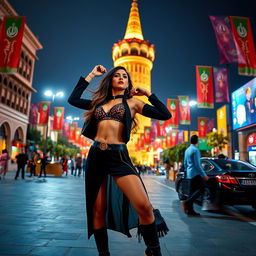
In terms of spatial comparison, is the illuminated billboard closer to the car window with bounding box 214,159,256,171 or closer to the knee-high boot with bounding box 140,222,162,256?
the car window with bounding box 214,159,256,171

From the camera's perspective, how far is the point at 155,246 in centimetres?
219

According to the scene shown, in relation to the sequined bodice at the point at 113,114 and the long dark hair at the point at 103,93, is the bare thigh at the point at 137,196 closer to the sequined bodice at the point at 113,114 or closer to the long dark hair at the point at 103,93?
the sequined bodice at the point at 113,114

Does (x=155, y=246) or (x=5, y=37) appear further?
(x=5, y=37)

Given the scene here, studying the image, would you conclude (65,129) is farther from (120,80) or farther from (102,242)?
(102,242)

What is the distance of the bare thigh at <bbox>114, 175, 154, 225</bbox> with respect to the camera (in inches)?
86.6

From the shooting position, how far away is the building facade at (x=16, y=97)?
29.1m

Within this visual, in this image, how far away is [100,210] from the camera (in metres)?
2.47

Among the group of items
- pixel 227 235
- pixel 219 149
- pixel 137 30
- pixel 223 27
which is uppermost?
pixel 137 30

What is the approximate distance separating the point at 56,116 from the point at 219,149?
25986 millimetres

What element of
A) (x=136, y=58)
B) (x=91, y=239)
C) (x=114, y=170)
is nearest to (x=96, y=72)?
(x=114, y=170)

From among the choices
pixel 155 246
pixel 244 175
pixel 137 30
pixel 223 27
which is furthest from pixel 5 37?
pixel 137 30

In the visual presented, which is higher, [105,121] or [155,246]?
[105,121]

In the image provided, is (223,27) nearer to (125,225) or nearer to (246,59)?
(246,59)

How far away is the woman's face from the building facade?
29.1 metres
